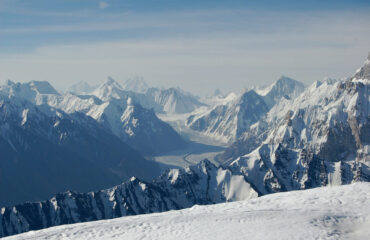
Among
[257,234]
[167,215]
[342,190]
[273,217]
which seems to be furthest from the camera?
[342,190]

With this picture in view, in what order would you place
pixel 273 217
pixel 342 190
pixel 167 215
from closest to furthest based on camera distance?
pixel 273 217 < pixel 167 215 < pixel 342 190

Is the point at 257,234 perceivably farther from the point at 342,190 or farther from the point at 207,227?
the point at 342,190

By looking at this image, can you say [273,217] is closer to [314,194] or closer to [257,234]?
[257,234]

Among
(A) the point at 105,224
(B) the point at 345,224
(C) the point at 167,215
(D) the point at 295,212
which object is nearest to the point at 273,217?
(D) the point at 295,212

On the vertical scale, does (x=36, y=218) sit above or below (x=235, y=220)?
below

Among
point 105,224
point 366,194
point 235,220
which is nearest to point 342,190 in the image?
point 366,194

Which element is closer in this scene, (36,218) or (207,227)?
(207,227)
